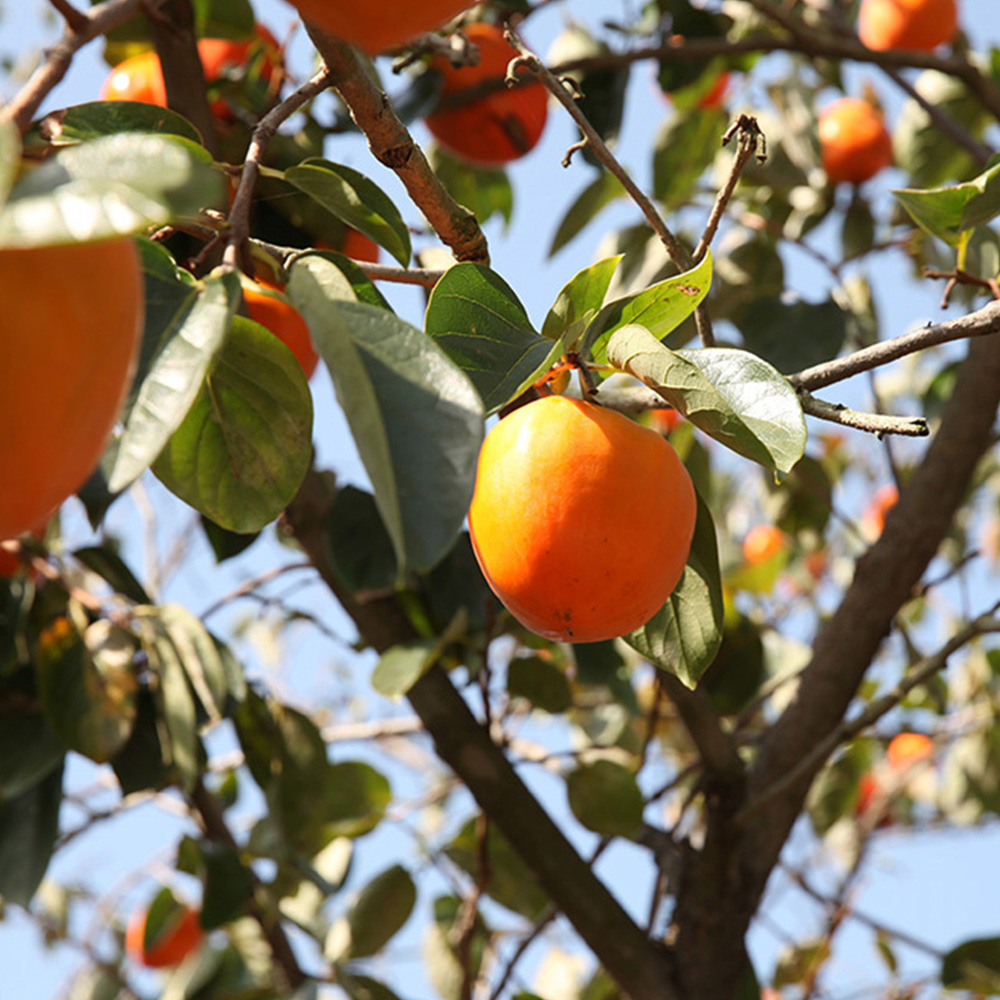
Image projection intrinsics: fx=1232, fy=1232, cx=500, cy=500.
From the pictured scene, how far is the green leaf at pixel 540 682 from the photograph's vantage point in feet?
5.42

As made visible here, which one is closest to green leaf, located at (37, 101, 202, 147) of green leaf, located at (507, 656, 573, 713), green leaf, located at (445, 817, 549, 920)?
green leaf, located at (507, 656, 573, 713)

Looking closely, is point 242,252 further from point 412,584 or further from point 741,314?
point 741,314

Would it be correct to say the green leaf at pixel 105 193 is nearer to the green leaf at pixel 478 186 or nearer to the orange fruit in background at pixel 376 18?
the orange fruit in background at pixel 376 18

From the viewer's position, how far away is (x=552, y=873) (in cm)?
135

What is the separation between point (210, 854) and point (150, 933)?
1.81 ft

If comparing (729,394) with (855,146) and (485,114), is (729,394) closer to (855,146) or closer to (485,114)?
(485,114)

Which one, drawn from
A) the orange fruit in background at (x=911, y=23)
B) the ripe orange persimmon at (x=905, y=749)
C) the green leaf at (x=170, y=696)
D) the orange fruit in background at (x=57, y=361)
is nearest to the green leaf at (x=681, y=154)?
the orange fruit in background at (x=911, y=23)

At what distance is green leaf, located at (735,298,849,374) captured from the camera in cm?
159

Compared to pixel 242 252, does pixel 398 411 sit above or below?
below

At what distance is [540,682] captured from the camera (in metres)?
Result: 1.66

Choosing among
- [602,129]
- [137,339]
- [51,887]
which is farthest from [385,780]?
[137,339]

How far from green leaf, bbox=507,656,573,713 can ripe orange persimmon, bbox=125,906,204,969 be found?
2.83ft

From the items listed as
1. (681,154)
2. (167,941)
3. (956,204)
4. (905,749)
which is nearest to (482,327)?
(956,204)

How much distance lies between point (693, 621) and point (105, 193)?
23.1 inches
